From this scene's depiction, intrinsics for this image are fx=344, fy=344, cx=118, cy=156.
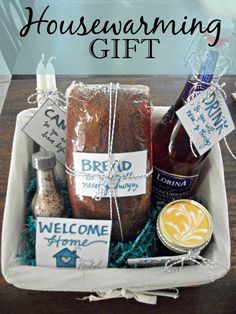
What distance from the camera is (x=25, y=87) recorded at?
86cm

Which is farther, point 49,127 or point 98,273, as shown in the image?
point 49,127

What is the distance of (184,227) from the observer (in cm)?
44

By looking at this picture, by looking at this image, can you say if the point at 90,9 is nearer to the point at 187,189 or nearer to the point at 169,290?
the point at 187,189

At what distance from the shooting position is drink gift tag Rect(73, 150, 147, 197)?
0.43 meters

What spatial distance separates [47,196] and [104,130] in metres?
0.12

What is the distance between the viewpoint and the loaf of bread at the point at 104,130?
435mm

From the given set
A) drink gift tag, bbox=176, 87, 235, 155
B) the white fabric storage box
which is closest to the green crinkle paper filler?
the white fabric storage box

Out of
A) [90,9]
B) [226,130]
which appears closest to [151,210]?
[226,130]

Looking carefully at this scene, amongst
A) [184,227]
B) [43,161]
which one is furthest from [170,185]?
[43,161]

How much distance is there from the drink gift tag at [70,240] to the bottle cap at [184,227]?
0.24 feet

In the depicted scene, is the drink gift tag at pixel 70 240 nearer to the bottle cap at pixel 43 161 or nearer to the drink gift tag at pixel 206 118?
the bottle cap at pixel 43 161

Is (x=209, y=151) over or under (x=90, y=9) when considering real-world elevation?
under

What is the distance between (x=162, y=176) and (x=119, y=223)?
102 millimetres

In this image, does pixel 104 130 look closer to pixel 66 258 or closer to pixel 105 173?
pixel 105 173
